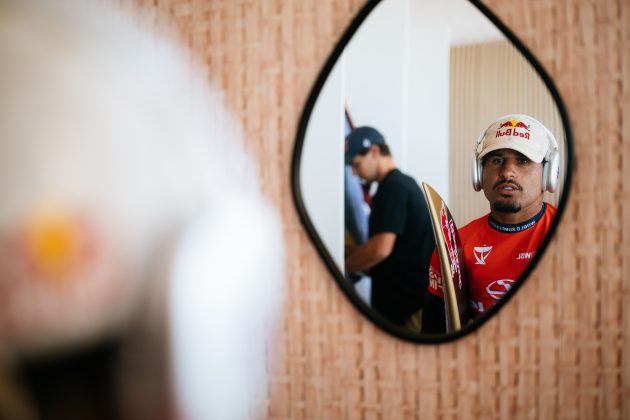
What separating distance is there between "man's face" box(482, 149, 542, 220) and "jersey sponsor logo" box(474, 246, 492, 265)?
74 millimetres

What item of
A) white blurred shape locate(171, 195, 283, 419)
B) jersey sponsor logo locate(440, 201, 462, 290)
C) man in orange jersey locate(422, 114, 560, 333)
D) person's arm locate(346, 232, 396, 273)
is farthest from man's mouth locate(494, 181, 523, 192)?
white blurred shape locate(171, 195, 283, 419)

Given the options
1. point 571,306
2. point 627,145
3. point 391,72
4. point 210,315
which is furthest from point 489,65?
point 210,315

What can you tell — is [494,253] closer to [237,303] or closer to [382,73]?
[382,73]

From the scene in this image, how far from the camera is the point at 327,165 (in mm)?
1019

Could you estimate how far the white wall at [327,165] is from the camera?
101 cm

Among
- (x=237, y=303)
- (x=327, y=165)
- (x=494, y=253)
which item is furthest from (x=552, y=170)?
(x=237, y=303)

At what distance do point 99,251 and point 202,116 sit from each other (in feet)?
1.30

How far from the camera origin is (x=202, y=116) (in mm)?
1123

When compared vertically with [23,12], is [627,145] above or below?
below

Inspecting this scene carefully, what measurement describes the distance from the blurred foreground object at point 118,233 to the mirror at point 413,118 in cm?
16

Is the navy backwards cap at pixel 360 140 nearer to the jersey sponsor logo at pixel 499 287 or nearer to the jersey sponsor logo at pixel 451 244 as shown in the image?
the jersey sponsor logo at pixel 451 244

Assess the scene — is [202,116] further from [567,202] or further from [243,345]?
[567,202]

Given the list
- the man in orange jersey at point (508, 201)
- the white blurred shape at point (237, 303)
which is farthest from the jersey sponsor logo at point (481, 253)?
the white blurred shape at point (237, 303)

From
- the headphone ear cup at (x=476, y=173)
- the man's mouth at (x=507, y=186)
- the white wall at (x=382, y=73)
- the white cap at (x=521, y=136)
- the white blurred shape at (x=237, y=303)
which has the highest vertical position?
the white wall at (x=382, y=73)
